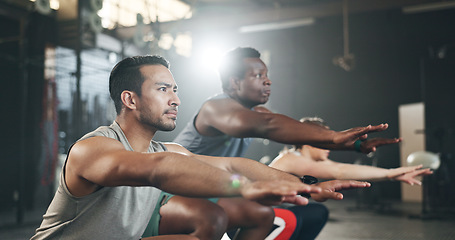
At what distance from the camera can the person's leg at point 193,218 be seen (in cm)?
159

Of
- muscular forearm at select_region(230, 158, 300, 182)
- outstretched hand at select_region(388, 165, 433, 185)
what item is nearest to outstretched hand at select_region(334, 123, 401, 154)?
muscular forearm at select_region(230, 158, 300, 182)

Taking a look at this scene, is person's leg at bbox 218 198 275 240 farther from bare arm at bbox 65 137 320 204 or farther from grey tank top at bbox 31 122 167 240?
bare arm at bbox 65 137 320 204

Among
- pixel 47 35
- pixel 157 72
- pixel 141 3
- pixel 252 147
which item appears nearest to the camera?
pixel 157 72

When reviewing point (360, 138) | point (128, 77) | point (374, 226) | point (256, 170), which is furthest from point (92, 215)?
point (374, 226)

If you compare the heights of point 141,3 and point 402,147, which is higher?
point 141,3

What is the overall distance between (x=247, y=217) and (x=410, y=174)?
85 cm

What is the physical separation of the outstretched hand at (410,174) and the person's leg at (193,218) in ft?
3.16

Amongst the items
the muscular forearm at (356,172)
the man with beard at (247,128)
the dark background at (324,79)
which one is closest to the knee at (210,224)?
the man with beard at (247,128)

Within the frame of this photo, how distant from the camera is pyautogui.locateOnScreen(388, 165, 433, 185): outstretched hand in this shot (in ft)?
6.66

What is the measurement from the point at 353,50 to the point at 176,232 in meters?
7.74

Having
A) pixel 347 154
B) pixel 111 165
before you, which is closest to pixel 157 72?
pixel 111 165

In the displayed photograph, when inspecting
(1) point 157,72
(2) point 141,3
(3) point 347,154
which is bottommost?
(3) point 347,154

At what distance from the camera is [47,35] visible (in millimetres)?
6777

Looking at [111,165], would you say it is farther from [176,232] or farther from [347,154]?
[347,154]
